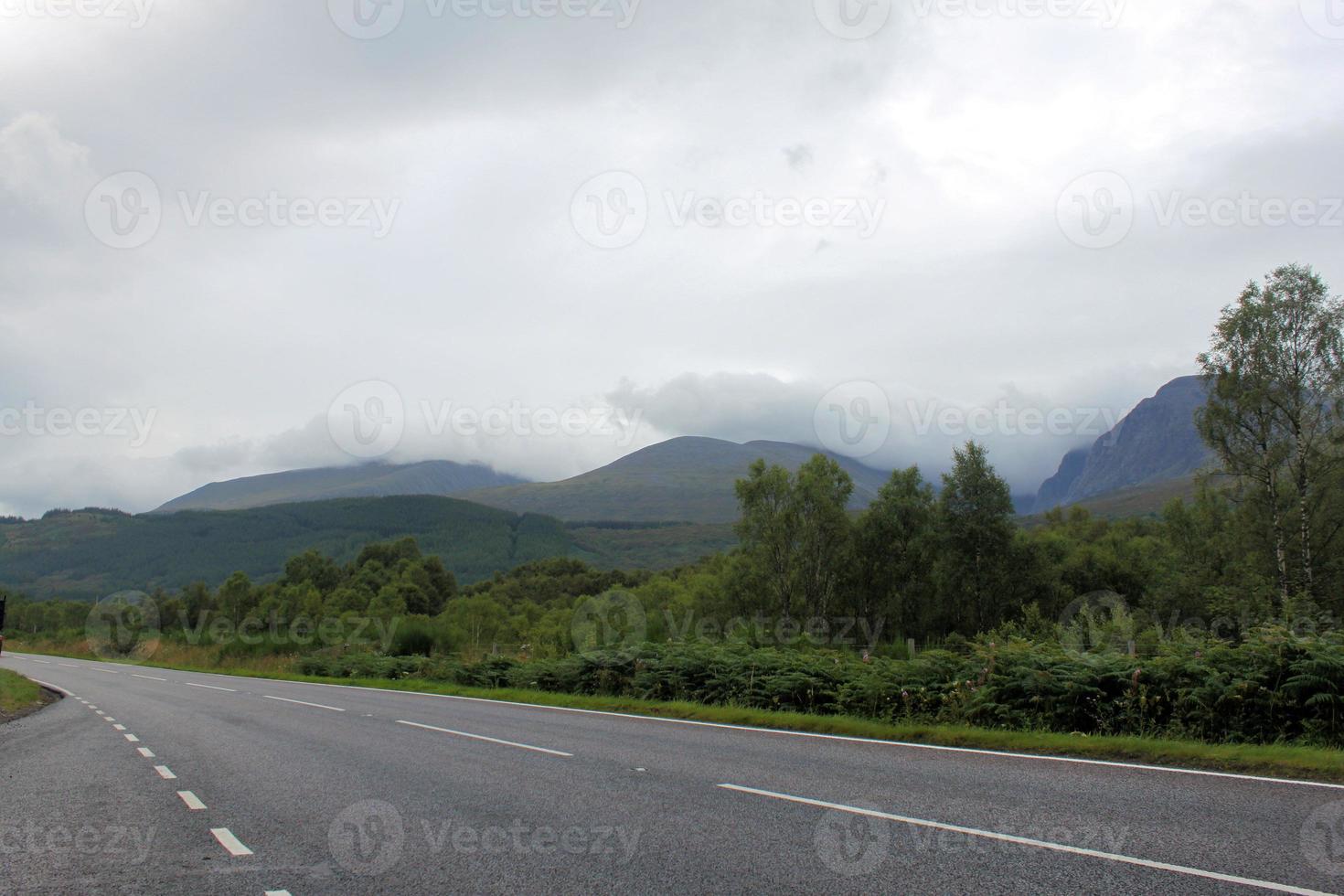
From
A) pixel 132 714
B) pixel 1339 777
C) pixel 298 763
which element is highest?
pixel 1339 777

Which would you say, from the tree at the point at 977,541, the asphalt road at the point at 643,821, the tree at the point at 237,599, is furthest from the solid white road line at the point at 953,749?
the tree at the point at 237,599

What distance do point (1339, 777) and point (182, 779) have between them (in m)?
12.9

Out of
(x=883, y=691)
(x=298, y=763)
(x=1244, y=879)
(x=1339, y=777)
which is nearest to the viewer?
(x=1244, y=879)

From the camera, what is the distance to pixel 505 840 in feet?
23.0

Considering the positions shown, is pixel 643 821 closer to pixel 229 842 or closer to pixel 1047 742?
pixel 229 842

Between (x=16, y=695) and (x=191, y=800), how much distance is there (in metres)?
21.8

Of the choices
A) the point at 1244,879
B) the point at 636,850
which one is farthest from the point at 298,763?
the point at 1244,879

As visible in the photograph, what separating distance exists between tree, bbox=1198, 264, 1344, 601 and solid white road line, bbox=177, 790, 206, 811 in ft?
140

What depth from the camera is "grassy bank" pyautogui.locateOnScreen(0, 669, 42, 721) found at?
21.5 metres

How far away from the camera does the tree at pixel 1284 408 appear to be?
125 ft

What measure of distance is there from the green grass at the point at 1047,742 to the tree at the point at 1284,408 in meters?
33.0

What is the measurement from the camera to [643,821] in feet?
24.9

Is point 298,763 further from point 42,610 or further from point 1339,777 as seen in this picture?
point 42,610

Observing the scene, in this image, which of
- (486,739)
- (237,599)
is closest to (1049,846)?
(486,739)
